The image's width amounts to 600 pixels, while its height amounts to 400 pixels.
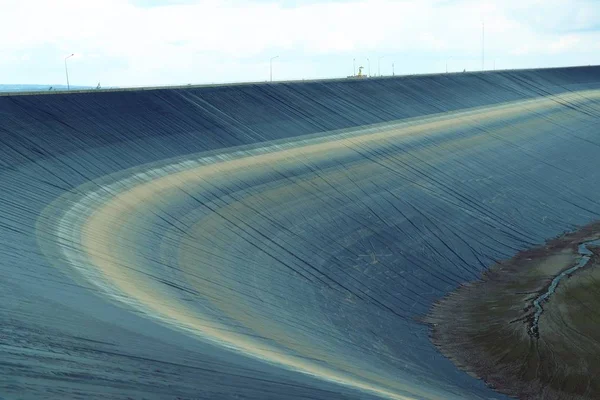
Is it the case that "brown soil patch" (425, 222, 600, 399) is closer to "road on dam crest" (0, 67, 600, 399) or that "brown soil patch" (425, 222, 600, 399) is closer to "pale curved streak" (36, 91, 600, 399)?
"road on dam crest" (0, 67, 600, 399)

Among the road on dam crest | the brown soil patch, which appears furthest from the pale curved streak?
the brown soil patch

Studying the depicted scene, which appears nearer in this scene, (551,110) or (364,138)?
(364,138)

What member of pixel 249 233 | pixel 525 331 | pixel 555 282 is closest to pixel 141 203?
pixel 249 233

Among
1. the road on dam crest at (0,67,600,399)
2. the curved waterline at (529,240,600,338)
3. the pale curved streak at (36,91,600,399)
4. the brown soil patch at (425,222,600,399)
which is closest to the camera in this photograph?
the road on dam crest at (0,67,600,399)

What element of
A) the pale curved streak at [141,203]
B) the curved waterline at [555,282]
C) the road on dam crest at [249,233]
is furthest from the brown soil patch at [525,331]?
the pale curved streak at [141,203]

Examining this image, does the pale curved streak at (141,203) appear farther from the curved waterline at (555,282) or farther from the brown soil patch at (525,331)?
the curved waterline at (555,282)

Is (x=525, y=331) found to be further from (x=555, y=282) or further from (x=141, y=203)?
(x=141, y=203)

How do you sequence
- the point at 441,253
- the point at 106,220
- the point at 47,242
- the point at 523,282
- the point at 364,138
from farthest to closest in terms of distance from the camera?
the point at 364,138 → the point at 441,253 → the point at 523,282 → the point at 106,220 → the point at 47,242

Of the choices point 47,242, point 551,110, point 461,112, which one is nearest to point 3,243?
point 47,242

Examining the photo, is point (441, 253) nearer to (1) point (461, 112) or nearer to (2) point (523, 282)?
(2) point (523, 282)

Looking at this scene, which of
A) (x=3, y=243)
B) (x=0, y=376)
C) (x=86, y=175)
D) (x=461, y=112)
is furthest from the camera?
(x=461, y=112)
